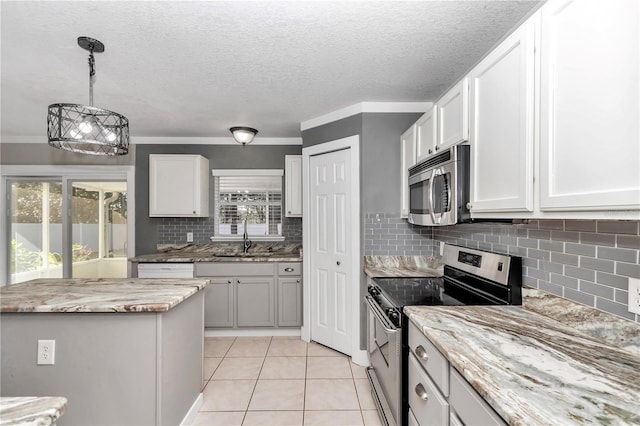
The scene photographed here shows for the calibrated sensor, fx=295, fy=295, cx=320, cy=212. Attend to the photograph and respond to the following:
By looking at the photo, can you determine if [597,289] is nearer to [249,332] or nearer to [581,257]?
[581,257]

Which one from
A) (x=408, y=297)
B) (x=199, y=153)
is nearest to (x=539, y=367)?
(x=408, y=297)

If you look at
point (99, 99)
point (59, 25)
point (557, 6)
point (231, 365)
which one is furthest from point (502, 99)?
point (99, 99)

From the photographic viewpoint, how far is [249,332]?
134 inches

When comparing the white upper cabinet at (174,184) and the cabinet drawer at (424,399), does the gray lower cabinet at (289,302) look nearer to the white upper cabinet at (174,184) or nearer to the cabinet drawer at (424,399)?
the white upper cabinet at (174,184)

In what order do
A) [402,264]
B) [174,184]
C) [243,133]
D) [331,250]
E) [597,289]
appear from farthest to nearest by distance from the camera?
[174,184], [243,133], [331,250], [402,264], [597,289]

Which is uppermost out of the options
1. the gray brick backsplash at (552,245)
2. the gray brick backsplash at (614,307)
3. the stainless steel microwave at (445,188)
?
the stainless steel microwave at (445,188)

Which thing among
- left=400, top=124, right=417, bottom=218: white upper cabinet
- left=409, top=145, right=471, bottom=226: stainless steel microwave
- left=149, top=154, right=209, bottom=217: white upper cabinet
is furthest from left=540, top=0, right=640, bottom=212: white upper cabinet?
left=149, top=154, right=209, bottom=217: white upper cabinet

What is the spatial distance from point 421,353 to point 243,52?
2007 millimetres

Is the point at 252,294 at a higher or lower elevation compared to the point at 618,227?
lower

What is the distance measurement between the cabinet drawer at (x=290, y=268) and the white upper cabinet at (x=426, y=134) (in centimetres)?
181

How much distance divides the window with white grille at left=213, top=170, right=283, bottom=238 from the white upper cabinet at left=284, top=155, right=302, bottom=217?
357mm

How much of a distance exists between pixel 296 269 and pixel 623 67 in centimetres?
302

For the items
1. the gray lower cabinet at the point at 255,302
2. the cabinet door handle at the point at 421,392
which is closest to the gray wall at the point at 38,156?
the gray lower cabinet at the point at 255,302

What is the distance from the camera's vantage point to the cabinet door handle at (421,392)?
129 cm
